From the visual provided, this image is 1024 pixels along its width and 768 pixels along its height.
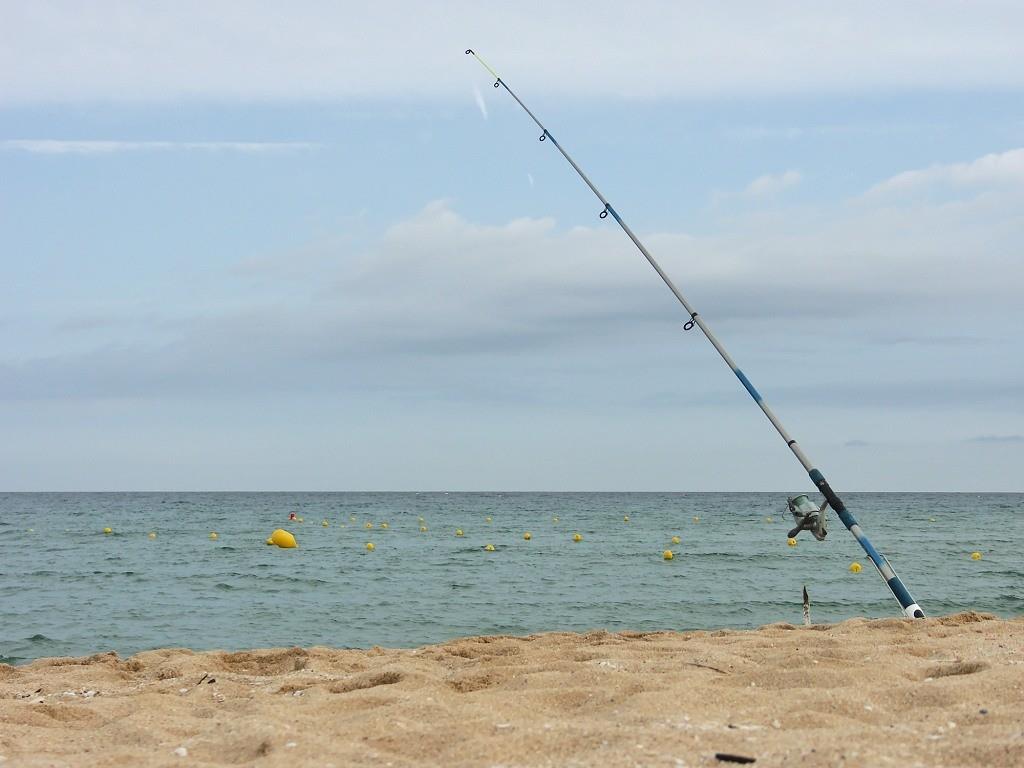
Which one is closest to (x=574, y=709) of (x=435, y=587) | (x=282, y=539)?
(x=435, y=587)

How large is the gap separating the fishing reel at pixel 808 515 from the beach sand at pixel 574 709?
83 centimetres

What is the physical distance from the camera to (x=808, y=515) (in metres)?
6.97

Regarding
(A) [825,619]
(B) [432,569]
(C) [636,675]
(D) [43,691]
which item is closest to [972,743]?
(C) [636,675]

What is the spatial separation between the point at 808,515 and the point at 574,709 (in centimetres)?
304

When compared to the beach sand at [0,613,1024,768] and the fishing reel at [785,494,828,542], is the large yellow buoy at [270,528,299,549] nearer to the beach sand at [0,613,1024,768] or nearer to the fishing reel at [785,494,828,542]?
the beach sand at [0,613,1024,768]

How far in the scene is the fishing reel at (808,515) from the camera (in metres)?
6.95

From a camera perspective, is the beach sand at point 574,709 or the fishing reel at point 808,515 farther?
the fishing reel at point 808,515

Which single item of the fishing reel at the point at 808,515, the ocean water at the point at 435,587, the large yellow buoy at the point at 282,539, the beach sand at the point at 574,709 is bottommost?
the ocean water at the point at 435,587

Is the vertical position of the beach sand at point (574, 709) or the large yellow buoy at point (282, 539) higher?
the beach sand at point (574, 709)

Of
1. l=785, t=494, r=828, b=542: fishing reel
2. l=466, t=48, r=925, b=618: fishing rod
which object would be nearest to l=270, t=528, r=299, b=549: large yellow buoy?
l=466, t=48, r=925, b=618: fishing rod

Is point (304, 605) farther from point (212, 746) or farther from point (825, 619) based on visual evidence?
→ point (212, 746)

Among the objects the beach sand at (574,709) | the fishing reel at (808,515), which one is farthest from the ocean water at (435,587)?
the beach sand at (574,709)

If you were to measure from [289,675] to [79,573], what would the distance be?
14.9m

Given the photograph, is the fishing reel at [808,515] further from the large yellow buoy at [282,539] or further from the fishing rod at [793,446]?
the large yellow buoy at [282,539]
